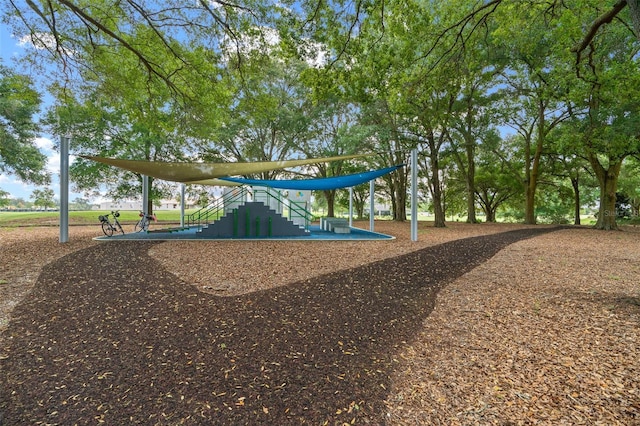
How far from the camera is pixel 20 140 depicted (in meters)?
11.2

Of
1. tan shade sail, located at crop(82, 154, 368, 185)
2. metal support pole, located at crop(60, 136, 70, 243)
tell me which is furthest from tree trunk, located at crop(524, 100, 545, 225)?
metal support pole, located at crop(60, 136, 70, 243)

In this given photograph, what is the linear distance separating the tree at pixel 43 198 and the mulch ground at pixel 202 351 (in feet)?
45.6

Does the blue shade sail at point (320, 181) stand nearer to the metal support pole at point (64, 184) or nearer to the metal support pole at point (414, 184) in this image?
the metal support pole at point (414, 184)

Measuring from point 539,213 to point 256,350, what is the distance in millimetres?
25569

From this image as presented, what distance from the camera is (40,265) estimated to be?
4.33 m

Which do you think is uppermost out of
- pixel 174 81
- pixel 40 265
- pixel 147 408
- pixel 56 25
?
pixel 56 25

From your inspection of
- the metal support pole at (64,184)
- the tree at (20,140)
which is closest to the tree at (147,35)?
the metal support pole at (64,184)

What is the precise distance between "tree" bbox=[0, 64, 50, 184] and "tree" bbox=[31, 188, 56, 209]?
4.90 feet

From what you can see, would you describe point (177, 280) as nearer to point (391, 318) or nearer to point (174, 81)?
point (391, 318)

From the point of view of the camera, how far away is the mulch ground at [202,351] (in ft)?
5.11

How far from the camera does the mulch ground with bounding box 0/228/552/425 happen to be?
1558mm

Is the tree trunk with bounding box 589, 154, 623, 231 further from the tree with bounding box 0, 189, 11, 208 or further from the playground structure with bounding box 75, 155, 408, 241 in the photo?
the tree with bounding box 0, 189, 11, 208

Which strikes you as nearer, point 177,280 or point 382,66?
point 177,280

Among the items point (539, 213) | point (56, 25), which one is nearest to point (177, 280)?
point (56, 25)
